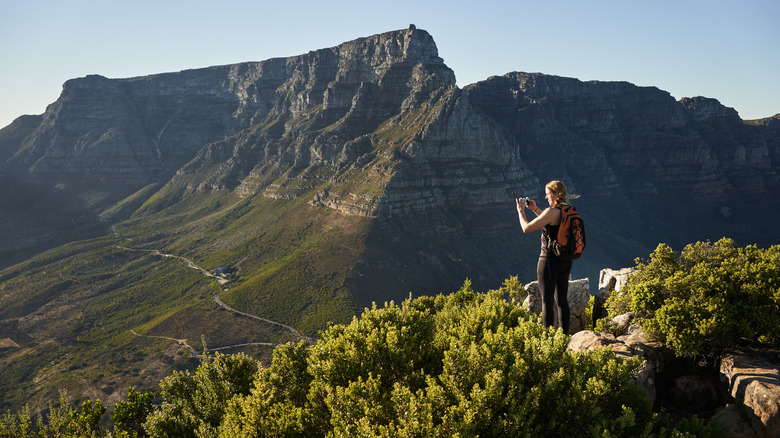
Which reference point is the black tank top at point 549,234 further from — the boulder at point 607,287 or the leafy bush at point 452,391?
the boulder at point 607,287

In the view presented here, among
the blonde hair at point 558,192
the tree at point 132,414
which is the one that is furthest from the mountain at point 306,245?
the blonde hair at point 558,192

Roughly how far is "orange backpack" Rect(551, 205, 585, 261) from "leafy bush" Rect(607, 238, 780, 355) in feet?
20.4

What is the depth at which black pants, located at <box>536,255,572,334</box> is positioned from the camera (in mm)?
15047

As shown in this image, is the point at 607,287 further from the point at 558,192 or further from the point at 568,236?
the point at 558,192

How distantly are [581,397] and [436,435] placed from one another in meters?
4.76

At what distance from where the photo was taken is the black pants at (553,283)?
49.4 ft

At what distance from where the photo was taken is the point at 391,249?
5098 inches

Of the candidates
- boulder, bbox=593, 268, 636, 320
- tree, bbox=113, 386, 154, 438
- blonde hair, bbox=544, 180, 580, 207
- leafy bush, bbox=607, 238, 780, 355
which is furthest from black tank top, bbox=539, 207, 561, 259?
tree, bbox=113, 386, 154, 438

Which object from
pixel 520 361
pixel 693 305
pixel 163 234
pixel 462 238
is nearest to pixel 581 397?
pixel 520 361

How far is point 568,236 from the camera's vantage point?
46.6ft

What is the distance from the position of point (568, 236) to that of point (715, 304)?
792 cm

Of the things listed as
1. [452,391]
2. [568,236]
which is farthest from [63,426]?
[568,236]

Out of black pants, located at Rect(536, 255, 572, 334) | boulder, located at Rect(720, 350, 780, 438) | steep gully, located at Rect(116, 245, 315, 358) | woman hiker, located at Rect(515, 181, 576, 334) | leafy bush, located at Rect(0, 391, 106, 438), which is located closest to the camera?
boulder, located at Rect(720, 350, 780, 438)

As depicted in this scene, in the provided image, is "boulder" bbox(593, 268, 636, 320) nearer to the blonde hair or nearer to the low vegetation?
the low vegetation
